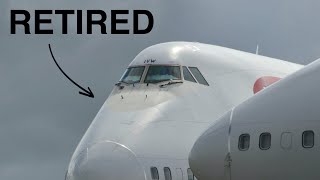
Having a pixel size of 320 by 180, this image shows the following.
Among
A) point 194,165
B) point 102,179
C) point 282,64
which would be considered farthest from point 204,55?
point 194,165

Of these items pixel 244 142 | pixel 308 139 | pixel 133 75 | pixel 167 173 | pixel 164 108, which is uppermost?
pixel 133 75

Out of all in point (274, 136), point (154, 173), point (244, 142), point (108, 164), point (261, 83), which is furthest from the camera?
point (261, 83)

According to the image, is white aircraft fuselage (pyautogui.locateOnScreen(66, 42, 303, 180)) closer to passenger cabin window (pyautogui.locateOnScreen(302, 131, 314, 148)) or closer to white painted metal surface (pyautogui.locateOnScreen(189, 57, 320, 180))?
white painted metal surface (pyautogui.locateOnScreen(189, 57, 320, 180))

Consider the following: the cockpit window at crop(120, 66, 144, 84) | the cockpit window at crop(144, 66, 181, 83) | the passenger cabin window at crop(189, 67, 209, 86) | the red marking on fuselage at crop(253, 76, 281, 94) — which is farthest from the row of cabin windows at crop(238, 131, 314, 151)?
the red marking on fuselage at crop(253, 76, 281, 94)

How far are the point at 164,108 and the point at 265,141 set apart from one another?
54.1ft

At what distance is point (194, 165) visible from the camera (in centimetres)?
2394

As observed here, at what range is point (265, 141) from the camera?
22.5m

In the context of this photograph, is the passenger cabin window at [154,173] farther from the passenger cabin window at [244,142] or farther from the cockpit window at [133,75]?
the passenger cabin window at [244,142]

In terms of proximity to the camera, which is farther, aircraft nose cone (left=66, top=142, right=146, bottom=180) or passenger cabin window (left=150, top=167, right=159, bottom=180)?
passenger cabin window (left=150, top=167, right=159, bottom=180)

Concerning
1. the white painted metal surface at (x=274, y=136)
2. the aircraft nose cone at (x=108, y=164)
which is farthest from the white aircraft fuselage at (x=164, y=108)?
the white painted metal surface at (x=274, y=136)

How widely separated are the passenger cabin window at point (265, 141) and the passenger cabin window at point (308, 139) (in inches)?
31.8

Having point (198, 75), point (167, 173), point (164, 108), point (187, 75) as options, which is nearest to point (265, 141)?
point (167, 173)

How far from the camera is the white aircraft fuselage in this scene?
3628 cm

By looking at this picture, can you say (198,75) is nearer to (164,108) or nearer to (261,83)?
(261,83)
